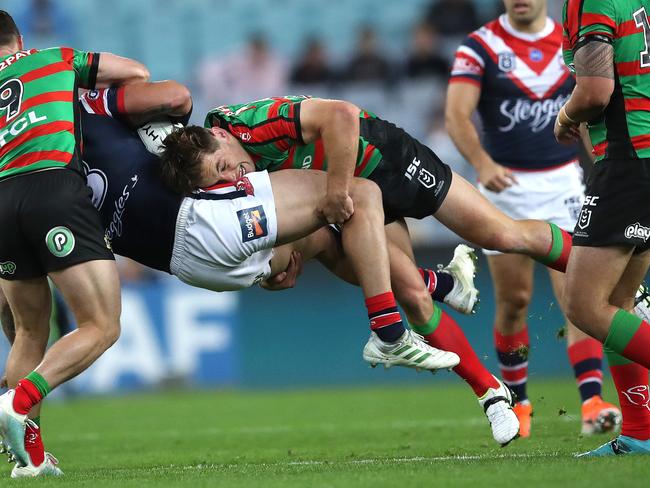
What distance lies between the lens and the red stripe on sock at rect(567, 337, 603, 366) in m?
7.52

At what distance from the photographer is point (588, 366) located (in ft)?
24.6

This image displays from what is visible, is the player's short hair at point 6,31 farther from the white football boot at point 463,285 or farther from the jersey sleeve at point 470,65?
the jersey sleeve at point 470,65

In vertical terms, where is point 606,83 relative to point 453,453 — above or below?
above

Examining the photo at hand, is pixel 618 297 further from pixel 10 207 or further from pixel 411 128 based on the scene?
pixel 411 128

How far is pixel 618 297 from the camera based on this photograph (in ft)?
18.2

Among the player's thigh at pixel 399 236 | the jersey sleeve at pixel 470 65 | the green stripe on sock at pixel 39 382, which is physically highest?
the jersey sleeve at pixel 470 65

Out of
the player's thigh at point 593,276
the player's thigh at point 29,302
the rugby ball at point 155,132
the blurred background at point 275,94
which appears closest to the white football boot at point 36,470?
the player's thigh at point 29,302

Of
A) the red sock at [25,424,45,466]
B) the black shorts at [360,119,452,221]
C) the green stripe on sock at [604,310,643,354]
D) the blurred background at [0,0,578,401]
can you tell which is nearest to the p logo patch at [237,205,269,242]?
the black shorts at [360,119,452,221]

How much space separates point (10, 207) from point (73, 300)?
0.56 metres

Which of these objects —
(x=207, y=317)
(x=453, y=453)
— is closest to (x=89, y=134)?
(x=453, y=453)

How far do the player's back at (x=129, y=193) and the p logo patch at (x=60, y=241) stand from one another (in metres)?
0.35

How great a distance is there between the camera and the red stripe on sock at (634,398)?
5520 mm

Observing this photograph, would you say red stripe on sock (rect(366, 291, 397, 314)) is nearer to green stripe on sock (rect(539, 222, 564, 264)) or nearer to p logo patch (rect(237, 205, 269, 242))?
p logo patch (rect(237, 205, 269, 242))

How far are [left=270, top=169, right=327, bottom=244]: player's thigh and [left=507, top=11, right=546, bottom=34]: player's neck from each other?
2.76 meters
